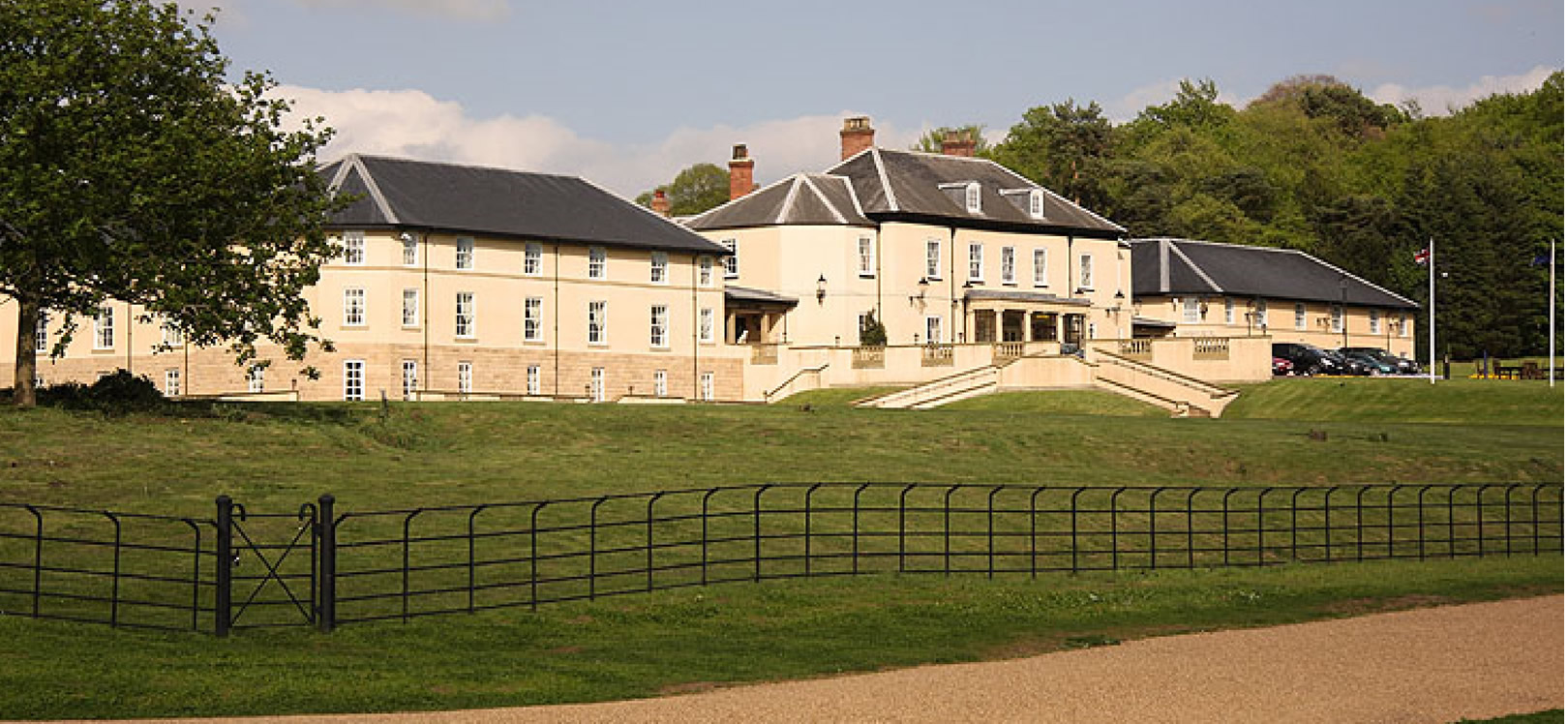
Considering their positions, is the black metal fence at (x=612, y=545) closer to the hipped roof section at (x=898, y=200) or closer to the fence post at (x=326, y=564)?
the fence post at (x=326, y=564)

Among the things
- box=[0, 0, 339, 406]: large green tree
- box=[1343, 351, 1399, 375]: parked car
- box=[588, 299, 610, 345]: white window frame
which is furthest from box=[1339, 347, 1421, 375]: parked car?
box=[0, 0, 339, 406]: large green tree

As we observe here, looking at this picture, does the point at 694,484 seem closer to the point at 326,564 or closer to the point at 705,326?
the point at 326,564

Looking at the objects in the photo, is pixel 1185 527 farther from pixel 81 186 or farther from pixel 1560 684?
pixel 81 186

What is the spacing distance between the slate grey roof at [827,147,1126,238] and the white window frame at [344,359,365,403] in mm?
26562

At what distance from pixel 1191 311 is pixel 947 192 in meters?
18.7

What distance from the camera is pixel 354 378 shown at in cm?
7612

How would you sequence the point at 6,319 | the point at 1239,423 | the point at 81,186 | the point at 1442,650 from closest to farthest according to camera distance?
the point at 1442,650 < the point at 81,186 < the point at 1239,423 < the point at 6,319

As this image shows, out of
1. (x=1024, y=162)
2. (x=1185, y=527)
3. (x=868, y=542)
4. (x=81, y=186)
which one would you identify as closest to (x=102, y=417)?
(x=81, y=186)

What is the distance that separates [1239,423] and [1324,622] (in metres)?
31.2

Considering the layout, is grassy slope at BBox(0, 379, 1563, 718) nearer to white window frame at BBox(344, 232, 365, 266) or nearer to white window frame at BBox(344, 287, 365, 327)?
white window frame at BBox(344, 287, 365, 327)

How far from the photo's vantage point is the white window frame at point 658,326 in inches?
3339

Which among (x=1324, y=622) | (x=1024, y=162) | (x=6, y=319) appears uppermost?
(x=1024, y=162)

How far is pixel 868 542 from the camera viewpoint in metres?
35.0

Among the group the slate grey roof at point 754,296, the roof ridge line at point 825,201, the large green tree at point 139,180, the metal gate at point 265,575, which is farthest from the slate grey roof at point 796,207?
the metal gate at point 265,575
